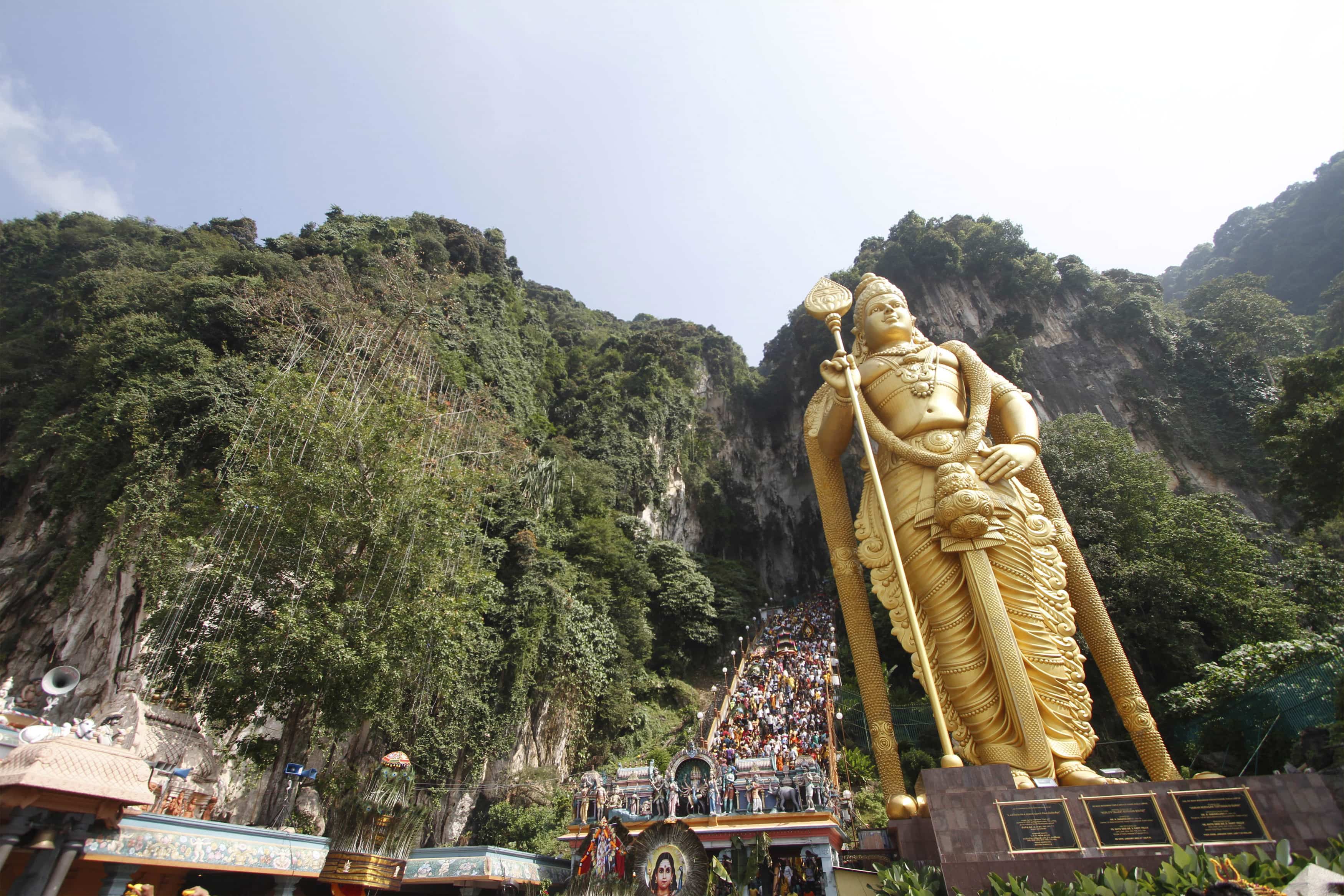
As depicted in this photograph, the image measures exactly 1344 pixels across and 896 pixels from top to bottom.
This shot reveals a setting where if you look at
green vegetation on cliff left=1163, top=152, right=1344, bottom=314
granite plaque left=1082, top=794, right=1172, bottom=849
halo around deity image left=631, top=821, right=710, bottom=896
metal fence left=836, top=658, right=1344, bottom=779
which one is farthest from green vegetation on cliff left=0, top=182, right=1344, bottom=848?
green vegetation on cliff left=1163, top=152, right=1344, bottom=314

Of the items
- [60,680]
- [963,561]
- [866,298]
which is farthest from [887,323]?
[60,680]

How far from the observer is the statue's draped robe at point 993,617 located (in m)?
4.59

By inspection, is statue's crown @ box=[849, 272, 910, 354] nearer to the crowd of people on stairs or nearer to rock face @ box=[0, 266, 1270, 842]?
the crowd of people on stairs

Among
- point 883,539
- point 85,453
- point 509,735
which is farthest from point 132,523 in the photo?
point 883,539

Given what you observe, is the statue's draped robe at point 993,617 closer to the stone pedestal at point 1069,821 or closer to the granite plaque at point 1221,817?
the stone pedestal at point 1069,821

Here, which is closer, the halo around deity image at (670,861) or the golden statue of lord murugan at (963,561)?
the golden statue of lord murugan at (963,561)

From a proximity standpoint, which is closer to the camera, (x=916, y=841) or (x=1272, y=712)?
(x=916, y=841)

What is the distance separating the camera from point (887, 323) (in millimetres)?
6500

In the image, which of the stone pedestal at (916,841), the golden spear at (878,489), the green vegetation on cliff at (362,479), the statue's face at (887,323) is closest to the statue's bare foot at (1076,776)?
the golden spear at (878,489)

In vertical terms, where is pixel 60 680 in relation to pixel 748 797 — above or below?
above

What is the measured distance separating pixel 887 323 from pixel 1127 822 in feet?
14.5

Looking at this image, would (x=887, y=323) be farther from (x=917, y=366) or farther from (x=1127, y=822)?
(x=1127, y=822)

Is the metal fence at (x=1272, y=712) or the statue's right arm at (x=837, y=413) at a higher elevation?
the statue's right arm at (x=837, y=413)

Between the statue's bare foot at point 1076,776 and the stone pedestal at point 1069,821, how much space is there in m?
0.37
